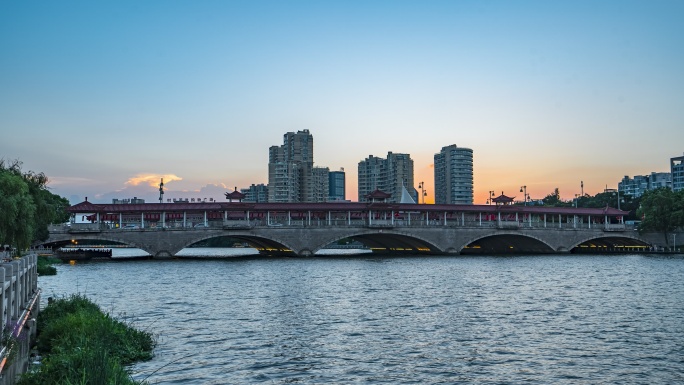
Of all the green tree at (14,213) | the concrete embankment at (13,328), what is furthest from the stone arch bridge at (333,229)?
the concrete embankment at (13,328)

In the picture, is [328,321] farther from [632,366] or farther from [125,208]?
[125,208]

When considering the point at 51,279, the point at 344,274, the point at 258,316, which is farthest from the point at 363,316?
the point at 51,279

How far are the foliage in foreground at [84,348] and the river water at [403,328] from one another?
120cm

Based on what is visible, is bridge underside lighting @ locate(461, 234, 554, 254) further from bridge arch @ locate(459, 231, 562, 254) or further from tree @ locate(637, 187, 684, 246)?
tree @ locate(637, 187, 684, 246)

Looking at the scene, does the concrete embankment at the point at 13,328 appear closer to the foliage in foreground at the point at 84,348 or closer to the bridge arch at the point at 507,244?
the foliage in foreground at the point at 84,348

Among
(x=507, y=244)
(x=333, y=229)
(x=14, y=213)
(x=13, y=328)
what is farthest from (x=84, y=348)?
(x=507, y=244)

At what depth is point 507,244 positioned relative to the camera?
135m

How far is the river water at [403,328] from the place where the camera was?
24109mm

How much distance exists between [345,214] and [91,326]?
102m

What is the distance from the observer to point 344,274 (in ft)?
241

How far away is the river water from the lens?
79.1 ft

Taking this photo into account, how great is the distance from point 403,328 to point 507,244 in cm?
10617

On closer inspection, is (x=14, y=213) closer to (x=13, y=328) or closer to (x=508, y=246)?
(x=13, y=328)

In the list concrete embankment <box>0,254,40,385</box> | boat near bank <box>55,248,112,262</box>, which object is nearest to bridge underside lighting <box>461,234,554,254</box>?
boat near bank <box>55,248,112,262</box>
